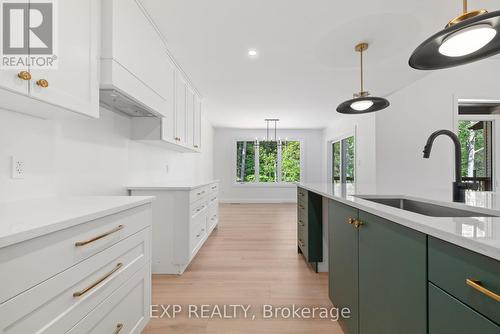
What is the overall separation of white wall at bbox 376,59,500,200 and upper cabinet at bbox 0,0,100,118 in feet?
14.6

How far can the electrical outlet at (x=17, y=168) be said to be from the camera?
1299mm

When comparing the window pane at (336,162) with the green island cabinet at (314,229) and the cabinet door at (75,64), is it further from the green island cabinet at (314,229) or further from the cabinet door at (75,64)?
the cabinet door at (75,64)

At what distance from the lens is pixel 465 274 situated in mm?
598

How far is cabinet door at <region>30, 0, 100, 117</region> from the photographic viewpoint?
113 centimetres

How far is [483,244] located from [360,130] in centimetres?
510

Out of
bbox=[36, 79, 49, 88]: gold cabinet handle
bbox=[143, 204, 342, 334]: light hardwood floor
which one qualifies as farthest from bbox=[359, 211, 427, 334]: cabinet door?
bbox=[36, 79, 49, 88]: gold cabinet handle

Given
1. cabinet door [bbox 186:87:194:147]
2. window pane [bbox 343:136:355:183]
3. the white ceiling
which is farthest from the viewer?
window pane [bbox 343:136:355:183]

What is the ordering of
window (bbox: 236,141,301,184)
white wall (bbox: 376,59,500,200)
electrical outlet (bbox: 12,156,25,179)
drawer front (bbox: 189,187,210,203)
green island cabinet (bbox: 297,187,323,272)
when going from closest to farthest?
electrical outlet (bbox: 12,156,25,179) < green island cabinet (bbox: 297,187,323,272) < drawer front (bbox: 189,187,210,203) < white wall (bbox: 376,59,500,200) < window (bbox: 236,141,301,184)

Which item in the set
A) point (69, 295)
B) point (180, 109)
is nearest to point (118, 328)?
point (69, 295)

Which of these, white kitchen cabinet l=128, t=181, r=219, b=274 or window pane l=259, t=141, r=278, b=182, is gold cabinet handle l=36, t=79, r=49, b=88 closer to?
white kitchen cabinet l=128, t=181, r=219, b=274

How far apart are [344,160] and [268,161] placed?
8.02 feet

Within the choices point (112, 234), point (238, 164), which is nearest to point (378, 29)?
point (112, 234)

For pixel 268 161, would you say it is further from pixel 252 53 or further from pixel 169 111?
pixel 169 111

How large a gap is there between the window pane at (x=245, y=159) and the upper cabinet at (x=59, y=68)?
6554mm
